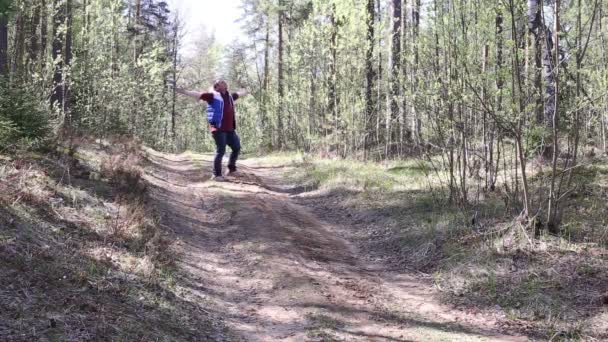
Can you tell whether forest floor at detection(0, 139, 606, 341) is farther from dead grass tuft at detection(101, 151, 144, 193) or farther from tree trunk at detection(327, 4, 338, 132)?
tree trunk at detection(327, 4, 338, 132)

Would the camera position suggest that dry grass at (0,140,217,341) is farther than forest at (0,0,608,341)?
No

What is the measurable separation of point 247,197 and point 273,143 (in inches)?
711

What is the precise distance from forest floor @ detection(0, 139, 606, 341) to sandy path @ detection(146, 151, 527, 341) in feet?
0.08

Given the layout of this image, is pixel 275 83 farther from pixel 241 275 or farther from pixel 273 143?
pixel 241 275

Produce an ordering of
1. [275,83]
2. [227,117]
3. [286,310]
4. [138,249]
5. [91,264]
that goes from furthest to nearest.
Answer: [275,83], [227,117], [138,249], [286,310], [91,264]

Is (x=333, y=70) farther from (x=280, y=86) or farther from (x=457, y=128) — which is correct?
(x=280, y=86)

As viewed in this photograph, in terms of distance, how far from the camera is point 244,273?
616 cm

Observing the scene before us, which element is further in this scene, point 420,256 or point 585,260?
point 420,256

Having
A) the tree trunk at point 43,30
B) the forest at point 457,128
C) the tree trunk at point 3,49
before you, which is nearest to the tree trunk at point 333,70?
the forest at point 457,128

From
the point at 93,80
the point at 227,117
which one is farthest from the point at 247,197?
the point at 93,80

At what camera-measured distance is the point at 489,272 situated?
19.8 ft

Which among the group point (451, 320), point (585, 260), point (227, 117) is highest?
point (227, 117)

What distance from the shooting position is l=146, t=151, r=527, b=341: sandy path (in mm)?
4785

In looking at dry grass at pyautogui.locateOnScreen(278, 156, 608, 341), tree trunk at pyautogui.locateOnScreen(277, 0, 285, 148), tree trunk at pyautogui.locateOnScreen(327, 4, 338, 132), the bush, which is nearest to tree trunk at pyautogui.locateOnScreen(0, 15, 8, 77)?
the bush
